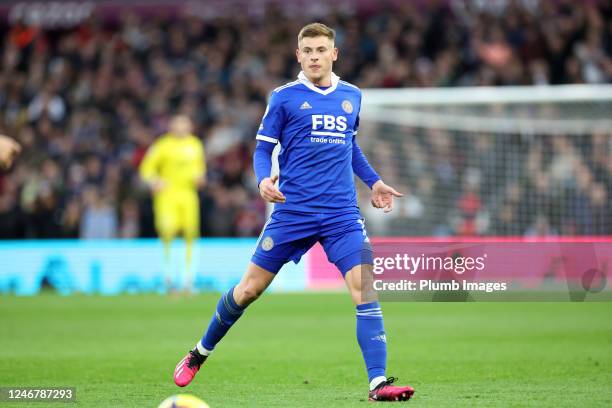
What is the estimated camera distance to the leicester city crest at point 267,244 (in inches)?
273

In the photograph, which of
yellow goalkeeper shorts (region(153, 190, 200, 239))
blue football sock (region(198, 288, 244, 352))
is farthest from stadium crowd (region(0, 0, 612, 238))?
blue football sock (region(198, 288, 244, 352))

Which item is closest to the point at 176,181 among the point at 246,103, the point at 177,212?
the point at 177,212

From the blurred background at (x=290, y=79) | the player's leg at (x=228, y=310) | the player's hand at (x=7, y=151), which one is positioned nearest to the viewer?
the player's hand at (x=7, y=151)

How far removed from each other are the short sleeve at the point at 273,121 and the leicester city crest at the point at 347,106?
40 cm

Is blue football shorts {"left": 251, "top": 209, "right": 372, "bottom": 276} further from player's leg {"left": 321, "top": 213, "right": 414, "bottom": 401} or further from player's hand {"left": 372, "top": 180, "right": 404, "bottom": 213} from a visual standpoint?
player's hand {"left": 372, "top": 180, "right": 404, "bottom": 213}

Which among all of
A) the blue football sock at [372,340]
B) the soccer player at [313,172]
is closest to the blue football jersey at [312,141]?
the soccer player at [313,172]

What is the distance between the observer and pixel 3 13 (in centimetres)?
2605

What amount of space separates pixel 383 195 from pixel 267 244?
2.83 ft

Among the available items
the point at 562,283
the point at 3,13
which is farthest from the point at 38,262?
the point at 562,283

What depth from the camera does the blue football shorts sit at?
6789 millimetres

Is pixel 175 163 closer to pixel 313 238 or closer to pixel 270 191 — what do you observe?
pixel 313 238

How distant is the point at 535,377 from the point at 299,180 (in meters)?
2.35

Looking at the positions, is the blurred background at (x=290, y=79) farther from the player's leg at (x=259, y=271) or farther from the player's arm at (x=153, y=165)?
the player's leg at (x=259, y=271)

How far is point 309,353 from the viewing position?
9.59 metres
